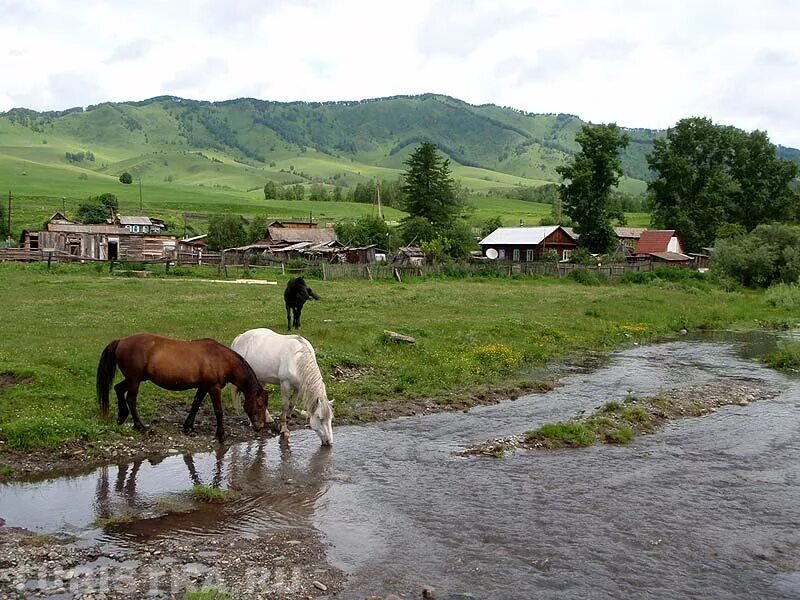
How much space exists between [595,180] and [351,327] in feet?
185

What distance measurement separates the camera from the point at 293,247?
80.5 m

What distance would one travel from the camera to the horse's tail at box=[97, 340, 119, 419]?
14336mm

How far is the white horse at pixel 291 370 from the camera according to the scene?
15.1 meters

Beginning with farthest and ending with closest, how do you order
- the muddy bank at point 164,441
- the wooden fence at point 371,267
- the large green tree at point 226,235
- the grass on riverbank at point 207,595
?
1. the large green tree at point 226,235
2. the wooden fence at point 371,267
3. the muddy bank at point 164,441
4. the grass on riverbank at point 207,595

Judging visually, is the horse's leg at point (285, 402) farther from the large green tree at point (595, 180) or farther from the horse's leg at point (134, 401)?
the large green tree at point (595, 180)

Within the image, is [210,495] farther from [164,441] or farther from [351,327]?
[351,327]

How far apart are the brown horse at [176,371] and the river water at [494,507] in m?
1.19

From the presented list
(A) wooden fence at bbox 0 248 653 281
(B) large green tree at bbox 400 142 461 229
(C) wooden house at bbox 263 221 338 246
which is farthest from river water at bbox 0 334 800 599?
(C) wooden house at bbox 263 221 338 246

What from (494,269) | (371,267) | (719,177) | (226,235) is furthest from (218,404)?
(719,177)

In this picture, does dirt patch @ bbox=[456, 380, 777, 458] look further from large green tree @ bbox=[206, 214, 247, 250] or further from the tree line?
large green tree @ bbox=[206, 214, 247, 250]

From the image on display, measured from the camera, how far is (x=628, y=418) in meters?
17.5

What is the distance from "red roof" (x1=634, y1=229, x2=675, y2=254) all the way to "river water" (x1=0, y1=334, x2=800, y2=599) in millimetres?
69118

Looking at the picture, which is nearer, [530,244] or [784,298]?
[784,298]

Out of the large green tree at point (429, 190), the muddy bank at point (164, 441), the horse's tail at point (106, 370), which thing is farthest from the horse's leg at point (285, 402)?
the large green tree at point (429, 190)
